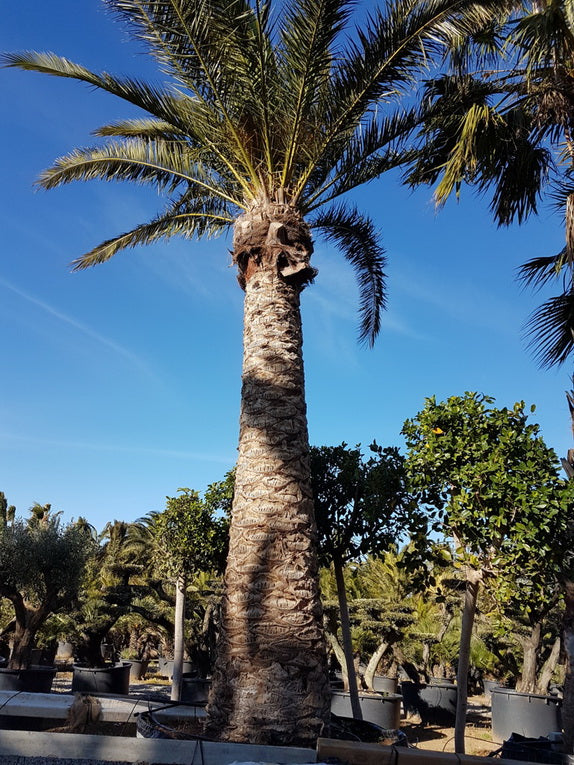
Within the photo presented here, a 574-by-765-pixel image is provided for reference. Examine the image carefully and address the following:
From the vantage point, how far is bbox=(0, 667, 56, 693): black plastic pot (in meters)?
11.3

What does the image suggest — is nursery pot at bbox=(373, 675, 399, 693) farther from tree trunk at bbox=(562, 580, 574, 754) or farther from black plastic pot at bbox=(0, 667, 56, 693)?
tree trunk at bbox=(562, 580, 574, 754)

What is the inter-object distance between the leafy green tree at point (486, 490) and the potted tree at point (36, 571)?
10.3m

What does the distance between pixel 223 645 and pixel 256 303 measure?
355cm

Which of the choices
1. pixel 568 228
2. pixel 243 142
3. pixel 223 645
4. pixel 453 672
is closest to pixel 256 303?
pixel 243 142

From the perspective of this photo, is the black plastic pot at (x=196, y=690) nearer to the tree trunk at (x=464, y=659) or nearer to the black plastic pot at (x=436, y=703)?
the black plastic pot at (x=436, y=703)

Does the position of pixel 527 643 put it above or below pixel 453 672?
above

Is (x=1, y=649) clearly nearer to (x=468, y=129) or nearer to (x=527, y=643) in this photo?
(x=527, y=643)

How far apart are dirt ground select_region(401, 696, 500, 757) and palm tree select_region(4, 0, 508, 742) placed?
17.4ft

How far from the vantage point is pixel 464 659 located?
6.23 meters

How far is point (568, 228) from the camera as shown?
7.08 m

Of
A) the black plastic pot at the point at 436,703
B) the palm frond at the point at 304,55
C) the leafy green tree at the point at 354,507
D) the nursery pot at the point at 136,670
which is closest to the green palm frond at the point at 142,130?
the palm frond at the point at 304,55

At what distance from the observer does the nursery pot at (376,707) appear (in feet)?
35.7

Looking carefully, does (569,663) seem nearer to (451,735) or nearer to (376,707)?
(376,707)

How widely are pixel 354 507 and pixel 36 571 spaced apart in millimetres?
9609
